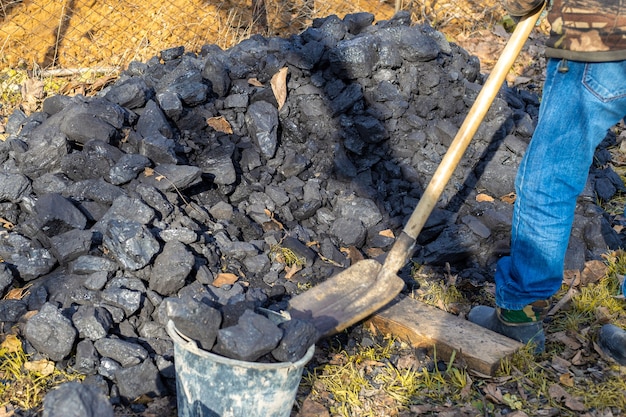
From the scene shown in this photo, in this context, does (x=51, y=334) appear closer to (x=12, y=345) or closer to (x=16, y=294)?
(x=12, y=345)

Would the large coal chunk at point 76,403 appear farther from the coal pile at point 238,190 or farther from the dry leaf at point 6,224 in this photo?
the dry leaf at point 6,224

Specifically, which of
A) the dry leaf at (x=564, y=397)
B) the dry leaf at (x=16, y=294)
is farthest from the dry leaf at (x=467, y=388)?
the dry leaf at (x=16, y=294)

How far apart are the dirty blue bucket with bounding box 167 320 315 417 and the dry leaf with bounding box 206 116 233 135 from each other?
2.31 m

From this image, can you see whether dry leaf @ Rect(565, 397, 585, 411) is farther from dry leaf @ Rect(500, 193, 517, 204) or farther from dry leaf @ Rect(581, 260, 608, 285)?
dry leaf @ Rect(500, 193, 517, 204)

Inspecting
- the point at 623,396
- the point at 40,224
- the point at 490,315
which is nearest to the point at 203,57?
the point at 40,224

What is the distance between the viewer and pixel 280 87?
5.06 m

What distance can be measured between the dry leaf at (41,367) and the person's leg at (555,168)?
2170mm

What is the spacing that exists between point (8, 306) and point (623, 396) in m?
2.99

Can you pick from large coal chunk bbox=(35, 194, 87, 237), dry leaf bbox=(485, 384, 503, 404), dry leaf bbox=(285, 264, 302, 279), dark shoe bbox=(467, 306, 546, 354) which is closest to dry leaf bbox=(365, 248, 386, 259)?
dry leaf bbox=(285, 264, 302, 279)

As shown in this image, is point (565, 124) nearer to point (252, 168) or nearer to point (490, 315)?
point (490, 315)

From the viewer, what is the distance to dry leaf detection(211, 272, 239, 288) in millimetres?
3799

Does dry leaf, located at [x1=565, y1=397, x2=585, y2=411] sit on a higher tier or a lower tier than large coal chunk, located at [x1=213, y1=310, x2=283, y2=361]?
lower

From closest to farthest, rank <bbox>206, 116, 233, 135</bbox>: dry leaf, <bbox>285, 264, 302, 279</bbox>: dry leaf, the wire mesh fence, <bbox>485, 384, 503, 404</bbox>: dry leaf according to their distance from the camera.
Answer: <bbox>485, 384, 503, 404</bbox>: dry leaf < <bbox>285, 264, 302, 279</bbox>: dry leaf < <bbox>206, 116, 233, 135</bbox>: dry leaf < the wire mesh fence

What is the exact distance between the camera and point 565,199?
→ 3.18 metres
